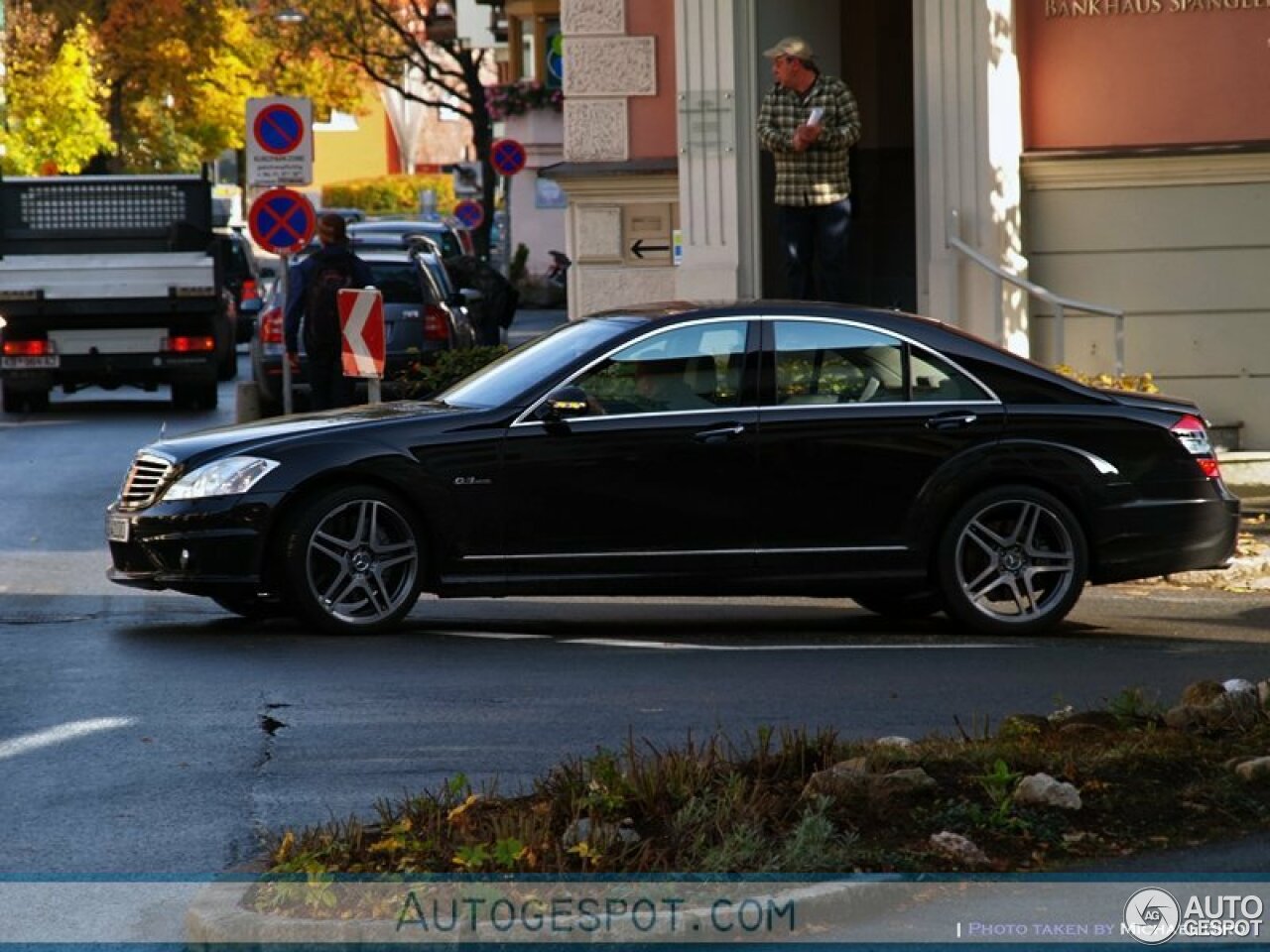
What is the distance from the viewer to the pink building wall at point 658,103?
19297mm

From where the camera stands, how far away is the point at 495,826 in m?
6.64

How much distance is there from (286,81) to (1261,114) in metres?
48.6

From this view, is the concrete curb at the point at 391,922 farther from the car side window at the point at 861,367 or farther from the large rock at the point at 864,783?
the car side window at the point at 861,367

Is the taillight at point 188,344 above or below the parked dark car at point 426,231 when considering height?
below

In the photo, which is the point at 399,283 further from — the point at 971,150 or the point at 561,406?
the point at 561,406

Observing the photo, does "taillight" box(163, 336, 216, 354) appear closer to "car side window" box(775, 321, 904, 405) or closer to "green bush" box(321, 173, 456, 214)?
"car side window" box(775, 321, 904, 405)

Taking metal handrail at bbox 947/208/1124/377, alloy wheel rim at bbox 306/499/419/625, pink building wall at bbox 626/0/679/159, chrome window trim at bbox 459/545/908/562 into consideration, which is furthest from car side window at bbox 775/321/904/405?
pink building wall at bbox 626/0/679/159

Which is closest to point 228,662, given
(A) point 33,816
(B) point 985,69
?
(A) point 33,816

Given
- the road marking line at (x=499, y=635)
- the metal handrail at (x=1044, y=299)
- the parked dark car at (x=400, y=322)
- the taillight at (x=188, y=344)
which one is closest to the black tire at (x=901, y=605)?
the road marking line at (x=499, y=635)

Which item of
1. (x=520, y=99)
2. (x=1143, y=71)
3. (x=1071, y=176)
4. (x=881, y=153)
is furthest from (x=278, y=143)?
(x=520, y=99)

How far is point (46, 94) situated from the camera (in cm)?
5356

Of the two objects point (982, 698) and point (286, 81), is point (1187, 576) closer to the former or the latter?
point (982, 698)

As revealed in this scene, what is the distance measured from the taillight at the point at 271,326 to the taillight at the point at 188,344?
276cm

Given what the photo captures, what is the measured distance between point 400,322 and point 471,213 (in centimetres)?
2764
